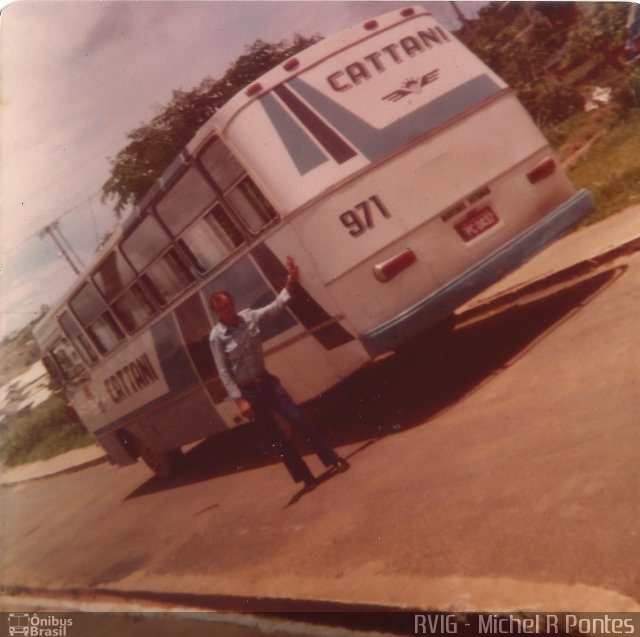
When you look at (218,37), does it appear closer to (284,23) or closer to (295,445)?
(284,23)

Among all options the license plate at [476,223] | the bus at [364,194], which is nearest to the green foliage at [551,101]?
the bus at [364,194]

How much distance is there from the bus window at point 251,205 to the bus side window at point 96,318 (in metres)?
3.30

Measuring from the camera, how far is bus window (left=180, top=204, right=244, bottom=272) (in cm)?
608

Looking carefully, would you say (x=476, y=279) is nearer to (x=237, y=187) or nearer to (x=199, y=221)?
(x=237, y=187)

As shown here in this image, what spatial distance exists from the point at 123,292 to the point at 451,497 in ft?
16.7

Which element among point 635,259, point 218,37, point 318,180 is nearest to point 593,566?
point 318,180

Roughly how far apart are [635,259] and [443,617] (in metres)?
4.88

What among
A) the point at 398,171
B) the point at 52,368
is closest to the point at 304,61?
the point at 398,171

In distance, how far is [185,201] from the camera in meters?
6.38

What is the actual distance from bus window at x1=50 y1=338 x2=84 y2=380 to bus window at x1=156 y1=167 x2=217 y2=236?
4.25 metres

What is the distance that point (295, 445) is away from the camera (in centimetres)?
588

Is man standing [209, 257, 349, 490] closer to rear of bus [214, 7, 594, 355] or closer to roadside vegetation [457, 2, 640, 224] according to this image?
rear of bus [214, 7, 594, 355]

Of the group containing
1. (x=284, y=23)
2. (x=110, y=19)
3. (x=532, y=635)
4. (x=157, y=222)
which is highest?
(x=110, y=19)

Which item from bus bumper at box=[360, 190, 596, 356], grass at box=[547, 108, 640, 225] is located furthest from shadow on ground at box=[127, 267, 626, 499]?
grass at box=[547, 108, 640, 225]
